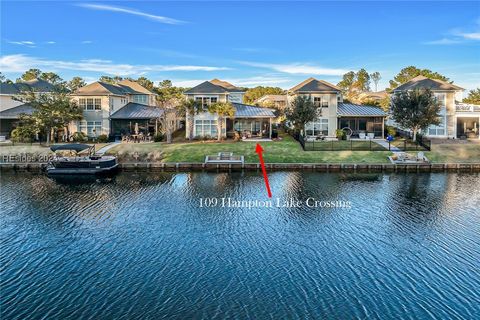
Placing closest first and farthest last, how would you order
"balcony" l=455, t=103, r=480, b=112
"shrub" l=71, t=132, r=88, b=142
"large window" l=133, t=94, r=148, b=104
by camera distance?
"shrub" l=71, t=132, r=88, b=142, "balcony" l=455, t=103, r=480, b=112, "large window" l=133, t=94, r=148, b=104

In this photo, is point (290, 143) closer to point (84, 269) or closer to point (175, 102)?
→ point (175, 102)

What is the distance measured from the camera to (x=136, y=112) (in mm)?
53375

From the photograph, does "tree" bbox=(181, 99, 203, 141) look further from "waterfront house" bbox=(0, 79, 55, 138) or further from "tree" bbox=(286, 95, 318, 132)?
"waterfront house" bbox=(0, 79, 55, 138)

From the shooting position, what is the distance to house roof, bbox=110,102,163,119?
51281 mm

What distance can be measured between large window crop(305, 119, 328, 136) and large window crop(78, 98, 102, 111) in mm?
27955

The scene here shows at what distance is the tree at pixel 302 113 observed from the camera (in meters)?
45.9

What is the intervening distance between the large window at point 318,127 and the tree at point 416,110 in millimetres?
9627

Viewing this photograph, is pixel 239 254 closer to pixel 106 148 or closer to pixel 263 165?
pixel 263 165

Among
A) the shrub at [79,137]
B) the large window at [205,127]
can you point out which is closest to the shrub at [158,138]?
the large window at [205,127]

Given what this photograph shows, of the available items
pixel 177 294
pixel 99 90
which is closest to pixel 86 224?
pixel 177 294

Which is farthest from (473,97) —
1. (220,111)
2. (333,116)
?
(220,111)

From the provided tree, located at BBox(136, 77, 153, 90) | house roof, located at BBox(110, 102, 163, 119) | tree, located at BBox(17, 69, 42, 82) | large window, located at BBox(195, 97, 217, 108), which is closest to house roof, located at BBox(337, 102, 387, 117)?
large window, located at BBox(195, 97, 217, 108)

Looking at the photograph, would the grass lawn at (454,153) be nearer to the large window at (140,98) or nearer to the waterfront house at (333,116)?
the waterfront house at (333,116)

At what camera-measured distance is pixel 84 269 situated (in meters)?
15.5
